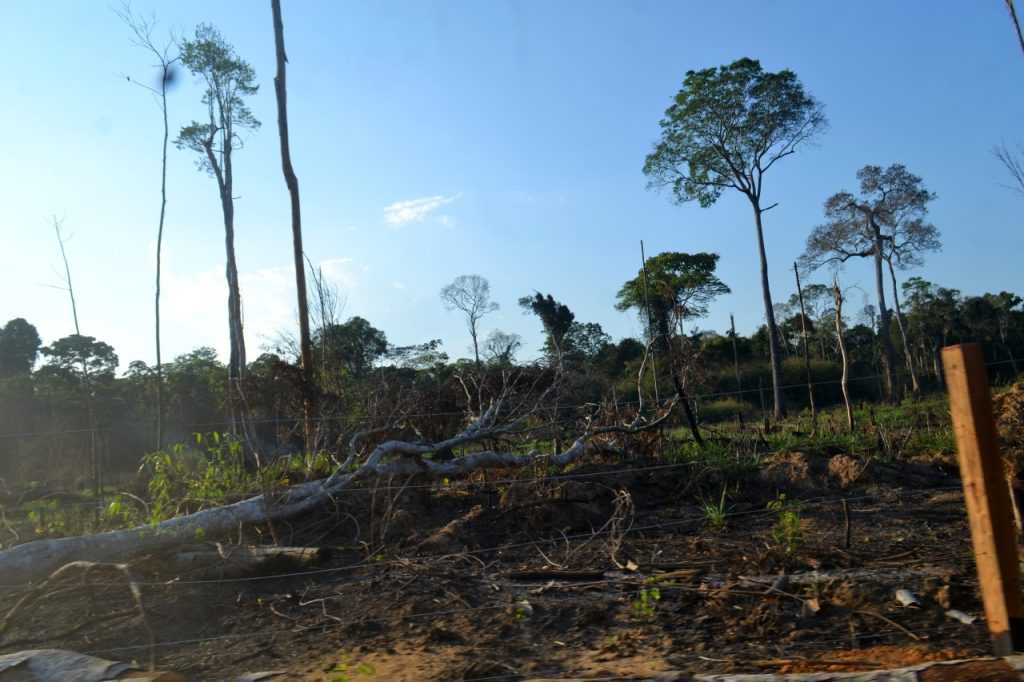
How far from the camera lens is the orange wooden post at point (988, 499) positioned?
305cm

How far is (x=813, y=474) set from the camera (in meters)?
9.03

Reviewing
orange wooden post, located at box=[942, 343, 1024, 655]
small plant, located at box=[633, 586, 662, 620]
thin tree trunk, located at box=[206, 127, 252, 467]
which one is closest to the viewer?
orange wooden post, located at box=[942, 343, 1024, 655]

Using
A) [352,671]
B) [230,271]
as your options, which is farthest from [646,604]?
[230,271]

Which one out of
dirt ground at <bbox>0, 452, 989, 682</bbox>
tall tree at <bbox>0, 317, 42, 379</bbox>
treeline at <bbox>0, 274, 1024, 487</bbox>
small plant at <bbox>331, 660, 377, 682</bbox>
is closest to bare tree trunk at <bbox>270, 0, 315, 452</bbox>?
treeline at <bbox>0, 274, 1024, 487</bbox>

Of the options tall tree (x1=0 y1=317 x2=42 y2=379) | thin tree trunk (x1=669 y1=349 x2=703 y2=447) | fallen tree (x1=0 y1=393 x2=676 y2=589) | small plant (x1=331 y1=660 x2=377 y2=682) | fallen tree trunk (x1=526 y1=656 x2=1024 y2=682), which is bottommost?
small plant (x1=331 y1=660 x2=377 y2=682)

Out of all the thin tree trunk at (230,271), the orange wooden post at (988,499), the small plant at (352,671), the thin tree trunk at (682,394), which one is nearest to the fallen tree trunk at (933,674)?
the orange wooden post at (988,499)

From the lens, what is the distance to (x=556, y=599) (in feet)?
17.5

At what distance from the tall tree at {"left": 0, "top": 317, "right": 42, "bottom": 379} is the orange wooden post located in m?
32.3

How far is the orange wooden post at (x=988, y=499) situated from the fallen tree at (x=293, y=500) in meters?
5.86

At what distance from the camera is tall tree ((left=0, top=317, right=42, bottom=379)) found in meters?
29.3

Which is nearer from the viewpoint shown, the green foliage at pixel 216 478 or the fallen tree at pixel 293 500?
the fallen tree at pixel 293 500

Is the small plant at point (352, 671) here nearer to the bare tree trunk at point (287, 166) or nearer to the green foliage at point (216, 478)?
the green foliage at point (216, 478)

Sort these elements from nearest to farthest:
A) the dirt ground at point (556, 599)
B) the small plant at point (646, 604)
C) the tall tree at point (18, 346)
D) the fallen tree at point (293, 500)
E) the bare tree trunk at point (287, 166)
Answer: the dirt ground at point (556, 599), the small plant at point (646, 604), the fallen tree at point (293, 500), the bare tree trunk at point (287, 166), the tall tree at point (18, 346)

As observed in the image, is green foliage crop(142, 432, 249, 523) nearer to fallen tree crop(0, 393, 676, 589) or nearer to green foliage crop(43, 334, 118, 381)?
fallen tree crop(0, 393, 676, 589)
